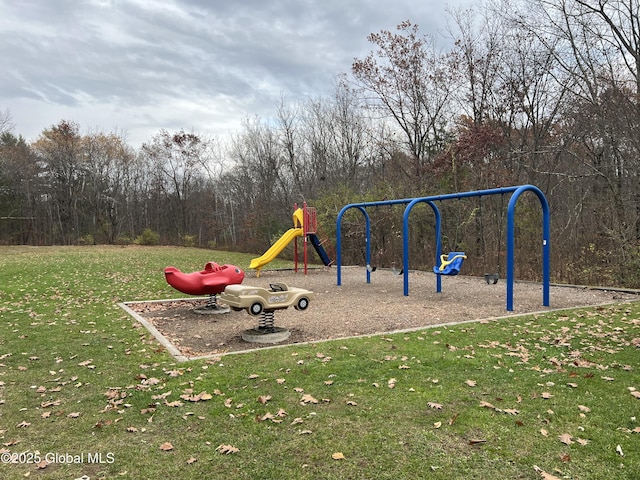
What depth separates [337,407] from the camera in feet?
12.8

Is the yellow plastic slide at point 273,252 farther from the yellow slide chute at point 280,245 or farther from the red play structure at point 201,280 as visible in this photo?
the red play structure at point 201,280

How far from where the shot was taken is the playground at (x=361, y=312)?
22.4 ft

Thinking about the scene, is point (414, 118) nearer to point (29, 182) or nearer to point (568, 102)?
point (568, 102)

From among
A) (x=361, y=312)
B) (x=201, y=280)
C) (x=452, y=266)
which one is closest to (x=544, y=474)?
(x=361, y=312)

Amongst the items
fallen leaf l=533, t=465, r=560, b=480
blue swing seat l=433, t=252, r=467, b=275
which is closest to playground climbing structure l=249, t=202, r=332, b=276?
blue swing seat l=433, t=252, r=467, b=275

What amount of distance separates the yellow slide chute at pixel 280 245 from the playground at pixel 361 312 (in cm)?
299

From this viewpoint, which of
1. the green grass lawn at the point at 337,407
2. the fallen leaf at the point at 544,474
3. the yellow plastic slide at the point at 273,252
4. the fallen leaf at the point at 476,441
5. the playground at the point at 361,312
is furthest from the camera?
the yellow plastic slide at the point at 273,252

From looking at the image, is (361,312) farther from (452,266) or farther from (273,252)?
(273,252)

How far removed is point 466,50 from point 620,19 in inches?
254

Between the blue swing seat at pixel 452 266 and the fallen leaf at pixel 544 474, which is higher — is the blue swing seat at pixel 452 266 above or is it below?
above

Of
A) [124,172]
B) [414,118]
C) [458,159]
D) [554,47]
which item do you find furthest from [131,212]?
[554,47]

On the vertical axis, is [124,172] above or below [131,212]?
above

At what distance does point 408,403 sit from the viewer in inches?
155

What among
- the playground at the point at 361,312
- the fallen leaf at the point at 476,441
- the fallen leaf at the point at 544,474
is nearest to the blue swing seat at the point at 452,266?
the playground at the point at 361,312
